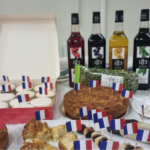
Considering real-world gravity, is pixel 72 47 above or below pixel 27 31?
below

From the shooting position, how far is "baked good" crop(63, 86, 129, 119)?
0.80 meters

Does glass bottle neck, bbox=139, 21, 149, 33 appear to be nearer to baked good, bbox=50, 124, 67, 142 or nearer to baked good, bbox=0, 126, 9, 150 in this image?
baked good, bbox=50, 124, 67, 142

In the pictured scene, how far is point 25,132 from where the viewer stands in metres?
0.69

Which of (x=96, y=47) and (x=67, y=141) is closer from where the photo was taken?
(x=67, y=141)

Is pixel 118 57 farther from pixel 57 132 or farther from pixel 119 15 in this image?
pixel 57 132

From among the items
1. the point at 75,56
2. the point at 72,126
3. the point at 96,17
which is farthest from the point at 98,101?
the point at 96,17

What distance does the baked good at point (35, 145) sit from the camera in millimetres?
605

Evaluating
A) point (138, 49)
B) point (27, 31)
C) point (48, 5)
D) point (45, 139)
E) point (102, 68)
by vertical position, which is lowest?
point (45, 139)

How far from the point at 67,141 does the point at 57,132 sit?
0.06 meters

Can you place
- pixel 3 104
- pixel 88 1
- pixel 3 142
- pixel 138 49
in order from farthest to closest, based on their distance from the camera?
pixel 88 1 < pixel 138 49 < pixel 3 104 < pixel 3 142

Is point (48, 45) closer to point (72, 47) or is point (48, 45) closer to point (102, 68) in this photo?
point (72, 47)

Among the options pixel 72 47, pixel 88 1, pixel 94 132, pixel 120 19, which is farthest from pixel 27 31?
pixel 88 1

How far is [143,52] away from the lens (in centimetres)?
101

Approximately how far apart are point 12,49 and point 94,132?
923 millimetres
